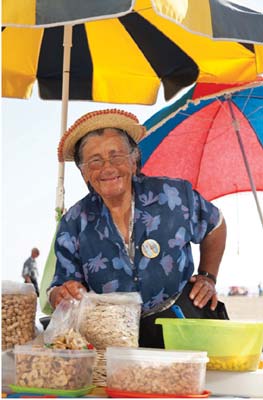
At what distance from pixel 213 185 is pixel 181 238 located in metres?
3.21

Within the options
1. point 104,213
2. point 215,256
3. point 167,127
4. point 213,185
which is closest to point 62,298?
point 104,213

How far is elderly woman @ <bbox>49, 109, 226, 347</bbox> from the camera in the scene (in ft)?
8.61

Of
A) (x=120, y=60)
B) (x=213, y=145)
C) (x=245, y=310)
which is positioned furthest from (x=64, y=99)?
(x=245, y=310)

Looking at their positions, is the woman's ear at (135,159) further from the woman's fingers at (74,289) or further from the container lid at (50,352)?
the container lid at (50,352)

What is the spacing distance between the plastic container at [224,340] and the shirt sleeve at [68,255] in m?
0.68

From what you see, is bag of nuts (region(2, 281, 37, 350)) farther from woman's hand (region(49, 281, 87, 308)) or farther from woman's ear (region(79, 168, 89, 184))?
woman's ear (region(79, 168, 89, 184))

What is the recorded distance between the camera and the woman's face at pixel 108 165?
2.72 meters

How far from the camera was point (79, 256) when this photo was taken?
105 inches

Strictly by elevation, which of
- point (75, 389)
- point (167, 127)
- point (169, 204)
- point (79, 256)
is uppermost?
point (167, 127)

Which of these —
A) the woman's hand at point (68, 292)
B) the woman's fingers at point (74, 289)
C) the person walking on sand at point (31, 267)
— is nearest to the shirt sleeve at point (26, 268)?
the person walking on sand at point (31, 267)

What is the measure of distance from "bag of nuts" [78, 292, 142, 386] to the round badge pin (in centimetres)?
48

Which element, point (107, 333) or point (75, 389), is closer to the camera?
point (75, 389)

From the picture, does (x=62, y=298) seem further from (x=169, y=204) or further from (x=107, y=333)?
(x=169, y=204)

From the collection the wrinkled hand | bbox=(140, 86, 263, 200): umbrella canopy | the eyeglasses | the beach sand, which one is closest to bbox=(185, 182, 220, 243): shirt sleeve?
the wrinkled hand
